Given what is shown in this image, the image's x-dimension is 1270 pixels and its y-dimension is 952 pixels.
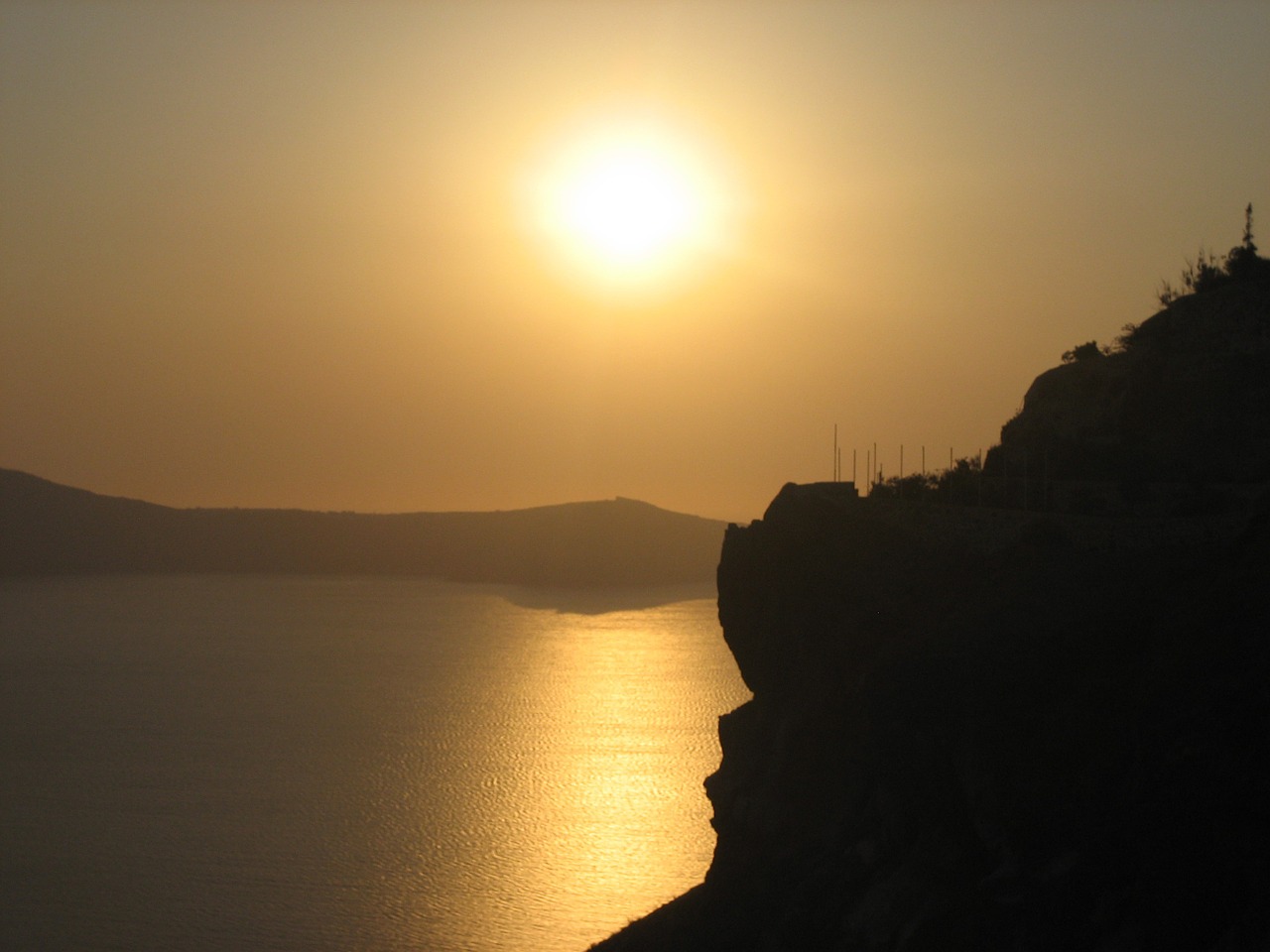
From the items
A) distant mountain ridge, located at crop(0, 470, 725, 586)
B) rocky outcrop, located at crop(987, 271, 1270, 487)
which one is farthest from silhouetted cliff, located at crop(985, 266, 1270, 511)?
distant mountain ridge, located at crop(0, 470, 725, 586)

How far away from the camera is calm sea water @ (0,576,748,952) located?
35.5m

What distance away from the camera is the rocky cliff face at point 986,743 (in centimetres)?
1434

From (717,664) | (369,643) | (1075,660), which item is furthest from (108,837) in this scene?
(369,643)

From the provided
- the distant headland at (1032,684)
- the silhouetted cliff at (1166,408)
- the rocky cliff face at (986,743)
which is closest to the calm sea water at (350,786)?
the rocky cliff face at (986,743)

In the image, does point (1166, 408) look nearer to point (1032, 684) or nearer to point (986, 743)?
point (1032, 684)

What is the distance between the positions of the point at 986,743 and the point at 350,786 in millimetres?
38328

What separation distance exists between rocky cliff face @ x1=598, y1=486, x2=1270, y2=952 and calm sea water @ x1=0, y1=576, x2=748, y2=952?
1207 cm

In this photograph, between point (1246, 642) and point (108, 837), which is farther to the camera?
point (108, 837)

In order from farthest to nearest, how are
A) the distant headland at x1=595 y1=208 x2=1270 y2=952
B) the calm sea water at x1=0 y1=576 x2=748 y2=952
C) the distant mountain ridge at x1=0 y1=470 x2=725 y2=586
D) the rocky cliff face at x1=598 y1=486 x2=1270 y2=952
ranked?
the distant mountain ridge at x1=0 y1=470 x2=725 y2=586, the calm sea water at x1=0 y1=576 x2=748 y2=952, the distant headland at x1=595 y1=208 x2=1270 y2=952, the rocky cliff face at x1=598 y1=486 x2=1270 y2=952

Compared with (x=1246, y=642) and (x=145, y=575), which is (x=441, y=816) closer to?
(x=1246, y=642)

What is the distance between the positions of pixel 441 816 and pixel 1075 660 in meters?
32.9

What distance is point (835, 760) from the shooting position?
22562 millimetres

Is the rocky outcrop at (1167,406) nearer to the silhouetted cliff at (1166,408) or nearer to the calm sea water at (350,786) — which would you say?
the silhouetted cliff at (1166,408)

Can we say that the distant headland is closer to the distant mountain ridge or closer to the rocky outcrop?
the rocky outcrop
